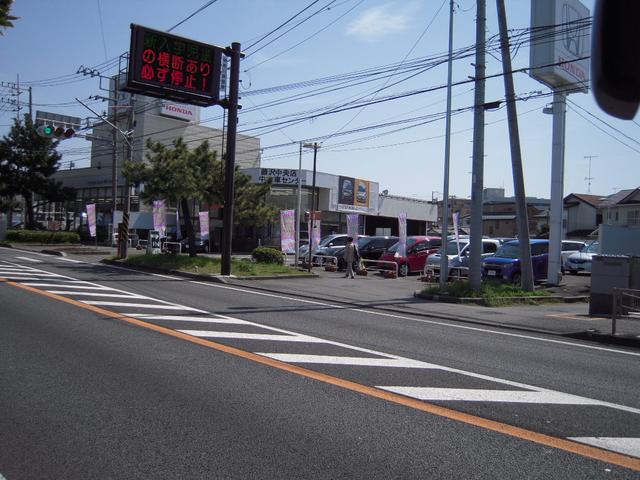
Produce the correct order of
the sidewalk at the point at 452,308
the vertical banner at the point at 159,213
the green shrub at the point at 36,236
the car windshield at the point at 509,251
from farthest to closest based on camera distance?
the green shrub at the point at 36,236 → the vertical banner at the point at 159,213 → the car windshield at the point at 509,251 → the sidewalk at the point at 452,308

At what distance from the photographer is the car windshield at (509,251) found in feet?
69.7

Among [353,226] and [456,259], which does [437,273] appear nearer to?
[456,259]

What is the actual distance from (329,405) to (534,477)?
2.08 m

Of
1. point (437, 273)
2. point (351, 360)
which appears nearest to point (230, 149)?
point (437, 273)

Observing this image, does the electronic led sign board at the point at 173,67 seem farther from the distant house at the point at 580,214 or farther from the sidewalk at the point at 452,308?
the distant house at the point at 580,214

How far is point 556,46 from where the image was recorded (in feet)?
65.4

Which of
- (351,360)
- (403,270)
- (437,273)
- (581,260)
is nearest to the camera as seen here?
(351,360)

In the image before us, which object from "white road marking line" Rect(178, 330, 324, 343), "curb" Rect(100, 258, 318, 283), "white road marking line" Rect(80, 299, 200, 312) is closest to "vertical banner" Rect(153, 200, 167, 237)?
"curb" Rect(100, 258, 318, 283)

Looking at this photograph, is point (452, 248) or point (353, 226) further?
point (353, 226)

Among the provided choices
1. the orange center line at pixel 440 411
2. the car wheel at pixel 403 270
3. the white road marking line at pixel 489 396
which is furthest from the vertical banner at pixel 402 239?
the white road marking line at pixel 489 396

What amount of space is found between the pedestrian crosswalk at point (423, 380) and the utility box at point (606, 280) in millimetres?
8446

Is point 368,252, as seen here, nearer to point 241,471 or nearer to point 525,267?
point 525,267

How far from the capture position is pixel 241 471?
151 inches

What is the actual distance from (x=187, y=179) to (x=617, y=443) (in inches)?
810
